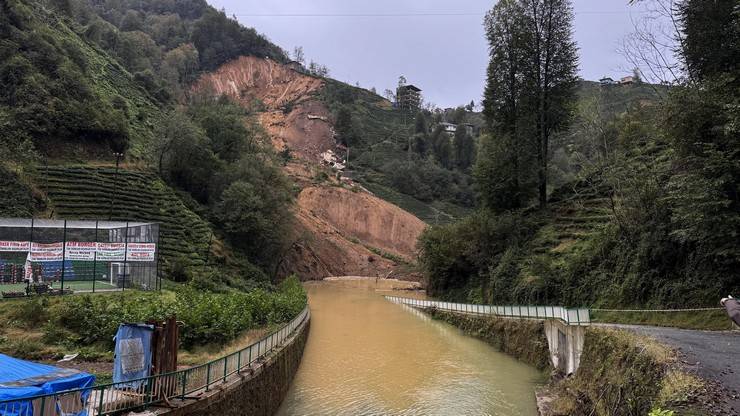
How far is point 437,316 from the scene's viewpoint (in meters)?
35.5

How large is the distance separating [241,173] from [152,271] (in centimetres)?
2787

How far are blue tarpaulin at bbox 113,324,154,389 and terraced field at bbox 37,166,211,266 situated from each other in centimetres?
2774

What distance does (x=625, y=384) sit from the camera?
9.34 m

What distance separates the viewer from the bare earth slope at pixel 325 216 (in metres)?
74.9

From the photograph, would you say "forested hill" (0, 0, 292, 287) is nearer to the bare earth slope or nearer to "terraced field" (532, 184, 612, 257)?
the bare earth slope

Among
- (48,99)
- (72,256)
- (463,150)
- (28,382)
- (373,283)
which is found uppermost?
(463,150)

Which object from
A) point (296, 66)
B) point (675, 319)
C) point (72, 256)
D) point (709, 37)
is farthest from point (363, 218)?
point (296, 66)

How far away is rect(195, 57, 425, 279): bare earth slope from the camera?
7488cm

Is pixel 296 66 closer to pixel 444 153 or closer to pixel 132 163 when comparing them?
pixel 444 153

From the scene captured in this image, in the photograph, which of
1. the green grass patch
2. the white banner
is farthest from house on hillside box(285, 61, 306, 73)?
the green grass patch

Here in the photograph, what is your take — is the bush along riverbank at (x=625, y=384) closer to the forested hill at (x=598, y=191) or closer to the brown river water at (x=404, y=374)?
the brown river water at (x=404, y=374)

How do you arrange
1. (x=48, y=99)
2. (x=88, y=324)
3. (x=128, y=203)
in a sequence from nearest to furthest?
(x=88, y=324), (x=128, y=203), (x=48, y=99)

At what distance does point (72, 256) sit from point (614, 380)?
21173 mm

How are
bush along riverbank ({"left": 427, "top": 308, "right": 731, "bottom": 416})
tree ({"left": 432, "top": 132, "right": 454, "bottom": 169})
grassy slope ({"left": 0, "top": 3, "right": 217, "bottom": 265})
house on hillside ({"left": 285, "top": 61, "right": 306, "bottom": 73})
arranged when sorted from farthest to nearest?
house on hillside ({"left": 285, "top": 61, "right": 306, "bottom": 73}) < tree ({"left": 432, "top": 132, "right": 454, "bottom": 169}) < grassy slope ({"left": 0, "top": 3, "right": 217, "bottom": 265}) < bush along riverbank ({"left": 427, "top": 308, "right": 731, "bottom": 416})
